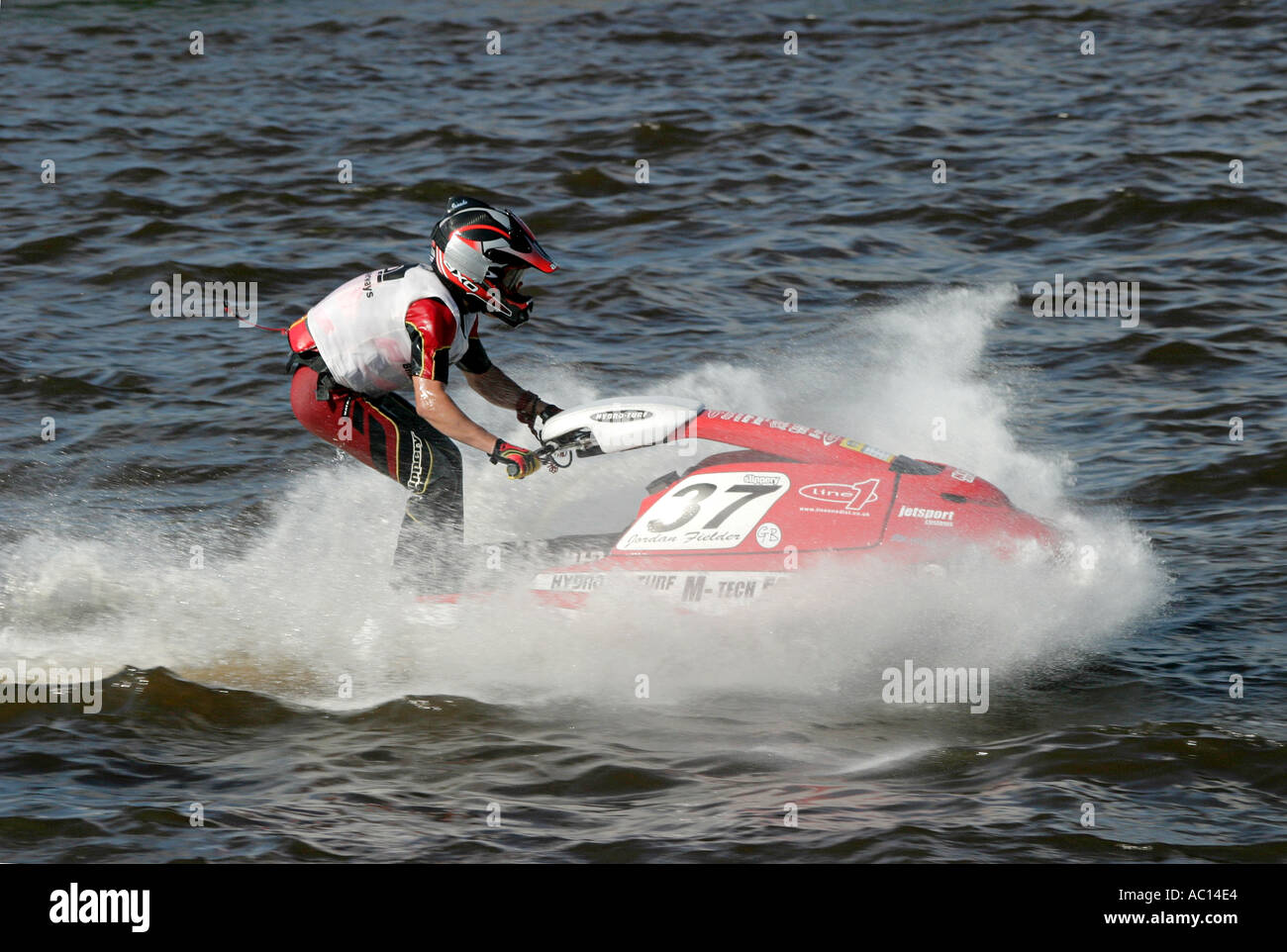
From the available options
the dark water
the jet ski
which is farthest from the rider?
the dark water

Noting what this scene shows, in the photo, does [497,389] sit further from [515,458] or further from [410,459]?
[515,458]

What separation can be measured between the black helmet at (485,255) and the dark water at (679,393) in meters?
1.52

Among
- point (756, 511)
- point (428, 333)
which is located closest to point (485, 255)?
point (428, 333)

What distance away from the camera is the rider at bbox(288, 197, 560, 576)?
715 centimetres

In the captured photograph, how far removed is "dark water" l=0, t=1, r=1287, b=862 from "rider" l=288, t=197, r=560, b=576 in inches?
26.1

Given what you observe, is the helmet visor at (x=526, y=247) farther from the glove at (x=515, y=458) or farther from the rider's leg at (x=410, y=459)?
the rider's leg at (x=410, y=459)

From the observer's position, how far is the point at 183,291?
1389 cm

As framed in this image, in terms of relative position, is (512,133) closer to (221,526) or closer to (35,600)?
(221,526)

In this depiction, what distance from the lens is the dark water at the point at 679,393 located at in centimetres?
619

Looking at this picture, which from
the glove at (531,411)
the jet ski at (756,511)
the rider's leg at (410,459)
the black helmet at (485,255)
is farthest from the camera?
the glove at (531,411)

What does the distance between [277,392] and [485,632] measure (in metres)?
5.21

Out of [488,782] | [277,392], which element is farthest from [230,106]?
[488,782]

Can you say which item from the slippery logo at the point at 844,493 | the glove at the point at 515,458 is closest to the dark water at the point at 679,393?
the slippery logo at the point at 844,493
